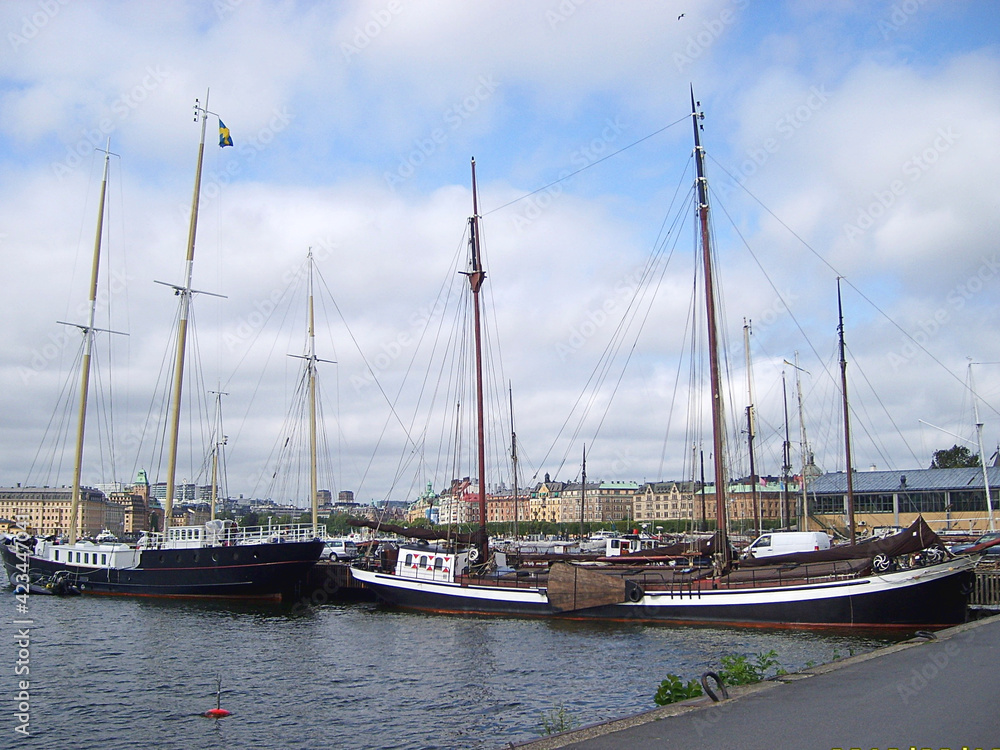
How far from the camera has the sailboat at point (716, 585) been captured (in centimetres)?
3250

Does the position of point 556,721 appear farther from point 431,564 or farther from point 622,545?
point 622,545

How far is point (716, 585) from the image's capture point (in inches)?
1432

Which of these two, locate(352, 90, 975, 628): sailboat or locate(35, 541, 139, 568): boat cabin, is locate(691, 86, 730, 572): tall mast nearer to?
locate(352, 90, 975, 628): sailboat

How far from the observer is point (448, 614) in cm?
4328

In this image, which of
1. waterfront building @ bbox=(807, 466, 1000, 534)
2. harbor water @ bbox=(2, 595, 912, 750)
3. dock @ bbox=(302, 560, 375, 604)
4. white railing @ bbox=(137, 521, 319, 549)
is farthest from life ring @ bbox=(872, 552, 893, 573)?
waterfront building @ bbox=(807, 466, 1000, 534)

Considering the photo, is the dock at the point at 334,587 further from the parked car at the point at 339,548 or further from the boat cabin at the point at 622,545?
the parked car at the point at 339,548

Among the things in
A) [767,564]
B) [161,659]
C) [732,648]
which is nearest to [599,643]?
[732,648]

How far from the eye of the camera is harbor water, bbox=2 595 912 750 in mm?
19469

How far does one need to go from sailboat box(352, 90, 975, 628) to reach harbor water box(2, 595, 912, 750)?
1034 mm

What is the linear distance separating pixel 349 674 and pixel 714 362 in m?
22.5

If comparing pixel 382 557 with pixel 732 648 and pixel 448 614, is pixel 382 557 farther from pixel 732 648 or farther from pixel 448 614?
pixel 732 648

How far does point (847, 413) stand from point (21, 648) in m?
48.4

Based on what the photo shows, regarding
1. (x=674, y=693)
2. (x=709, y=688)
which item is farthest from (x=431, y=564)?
(x=709, y=688)

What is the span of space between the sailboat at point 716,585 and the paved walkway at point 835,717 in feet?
60.3
